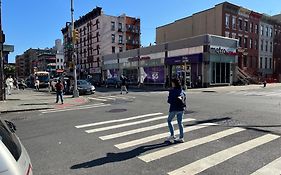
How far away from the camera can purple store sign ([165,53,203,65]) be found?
3631 centimetres

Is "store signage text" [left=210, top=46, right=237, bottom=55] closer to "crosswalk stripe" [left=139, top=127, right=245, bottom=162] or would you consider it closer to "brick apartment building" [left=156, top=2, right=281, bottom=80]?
"brick apartment building" [left=156, top=2, right=281, bottom=80]

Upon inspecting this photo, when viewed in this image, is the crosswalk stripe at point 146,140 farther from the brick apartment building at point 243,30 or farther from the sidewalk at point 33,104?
the brick apartment building at point 243,30

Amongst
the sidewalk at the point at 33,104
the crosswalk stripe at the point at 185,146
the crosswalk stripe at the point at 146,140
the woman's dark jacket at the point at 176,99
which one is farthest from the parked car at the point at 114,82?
the woman's dark jacket at the point at 176,99

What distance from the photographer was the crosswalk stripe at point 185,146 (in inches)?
236

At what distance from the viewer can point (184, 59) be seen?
37688 mm

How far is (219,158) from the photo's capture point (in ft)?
19.1

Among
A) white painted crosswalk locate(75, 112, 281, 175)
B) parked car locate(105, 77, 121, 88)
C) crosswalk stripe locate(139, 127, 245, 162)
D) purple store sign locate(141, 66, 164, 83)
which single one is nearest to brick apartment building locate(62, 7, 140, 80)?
purple store sign locate(141, 66, 164, 83)

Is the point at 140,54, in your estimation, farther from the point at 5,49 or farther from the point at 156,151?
the point at 156,151

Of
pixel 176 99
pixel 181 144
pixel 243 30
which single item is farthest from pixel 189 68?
pixel 181 144

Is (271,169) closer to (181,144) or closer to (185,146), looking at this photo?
(185,146)

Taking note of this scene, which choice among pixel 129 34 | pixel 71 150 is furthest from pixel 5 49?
pixel 129 34

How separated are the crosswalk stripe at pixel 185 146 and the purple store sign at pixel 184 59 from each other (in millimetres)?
28582

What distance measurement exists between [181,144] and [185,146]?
20cm

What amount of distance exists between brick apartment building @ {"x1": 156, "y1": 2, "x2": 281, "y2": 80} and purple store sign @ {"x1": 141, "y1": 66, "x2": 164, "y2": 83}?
39.0 feet
